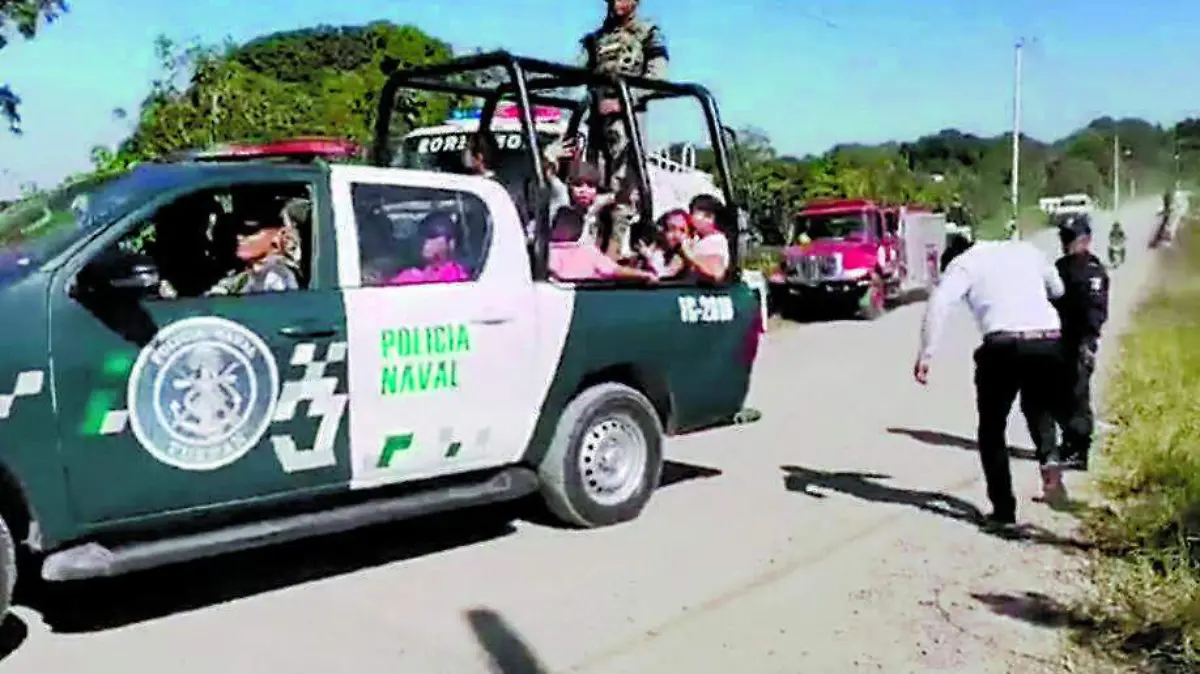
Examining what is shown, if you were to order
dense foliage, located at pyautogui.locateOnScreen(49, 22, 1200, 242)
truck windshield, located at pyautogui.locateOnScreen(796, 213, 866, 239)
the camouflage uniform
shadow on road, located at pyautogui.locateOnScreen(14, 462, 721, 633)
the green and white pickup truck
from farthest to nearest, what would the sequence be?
truck windshield, located at pyautogui.locateOnScreen(796, 213, 866, 239)
dense foliage, located at pyautogui.locateOnScreen(49, 22, 1200, 242)
shadow on road, located at pyautogui.locateOnScreen(14, 462, 721, 633)
the camouflage uniform
the green and white pickup truck

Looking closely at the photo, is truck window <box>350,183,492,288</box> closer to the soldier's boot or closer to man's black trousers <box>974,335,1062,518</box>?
the soldier's boot

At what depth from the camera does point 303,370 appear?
20.7 feet

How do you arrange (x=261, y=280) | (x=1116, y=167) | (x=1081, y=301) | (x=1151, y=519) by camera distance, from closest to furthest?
(x=261, y=280)
(x=1151, y=519)
(x=1081, y=301)
(x=1116, y=167)

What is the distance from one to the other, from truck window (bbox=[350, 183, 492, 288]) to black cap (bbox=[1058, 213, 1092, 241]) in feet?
13.6

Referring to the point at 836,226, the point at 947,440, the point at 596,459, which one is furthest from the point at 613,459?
the point at 836,226

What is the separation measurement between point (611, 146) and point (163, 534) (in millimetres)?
4860

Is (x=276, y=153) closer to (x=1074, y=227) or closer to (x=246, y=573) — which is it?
(x=246, y=573)

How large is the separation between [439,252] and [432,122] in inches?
620

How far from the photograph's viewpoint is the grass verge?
5844 mm

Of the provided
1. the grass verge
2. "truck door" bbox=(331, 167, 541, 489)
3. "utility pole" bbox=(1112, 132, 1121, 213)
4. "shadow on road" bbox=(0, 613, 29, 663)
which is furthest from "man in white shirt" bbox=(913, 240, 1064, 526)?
"utility pole" bbox=(1112, 132, 1121, 213)

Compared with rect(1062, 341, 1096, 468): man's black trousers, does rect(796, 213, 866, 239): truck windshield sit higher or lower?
higher

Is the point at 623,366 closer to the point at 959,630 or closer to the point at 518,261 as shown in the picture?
the point at 518,261

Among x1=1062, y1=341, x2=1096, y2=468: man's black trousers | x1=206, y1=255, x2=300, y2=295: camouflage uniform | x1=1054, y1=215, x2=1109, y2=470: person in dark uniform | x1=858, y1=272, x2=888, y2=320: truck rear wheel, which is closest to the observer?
x1=206, y1=255, x2=300, y2=295: camouflage uniform

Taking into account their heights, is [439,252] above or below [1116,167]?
below
